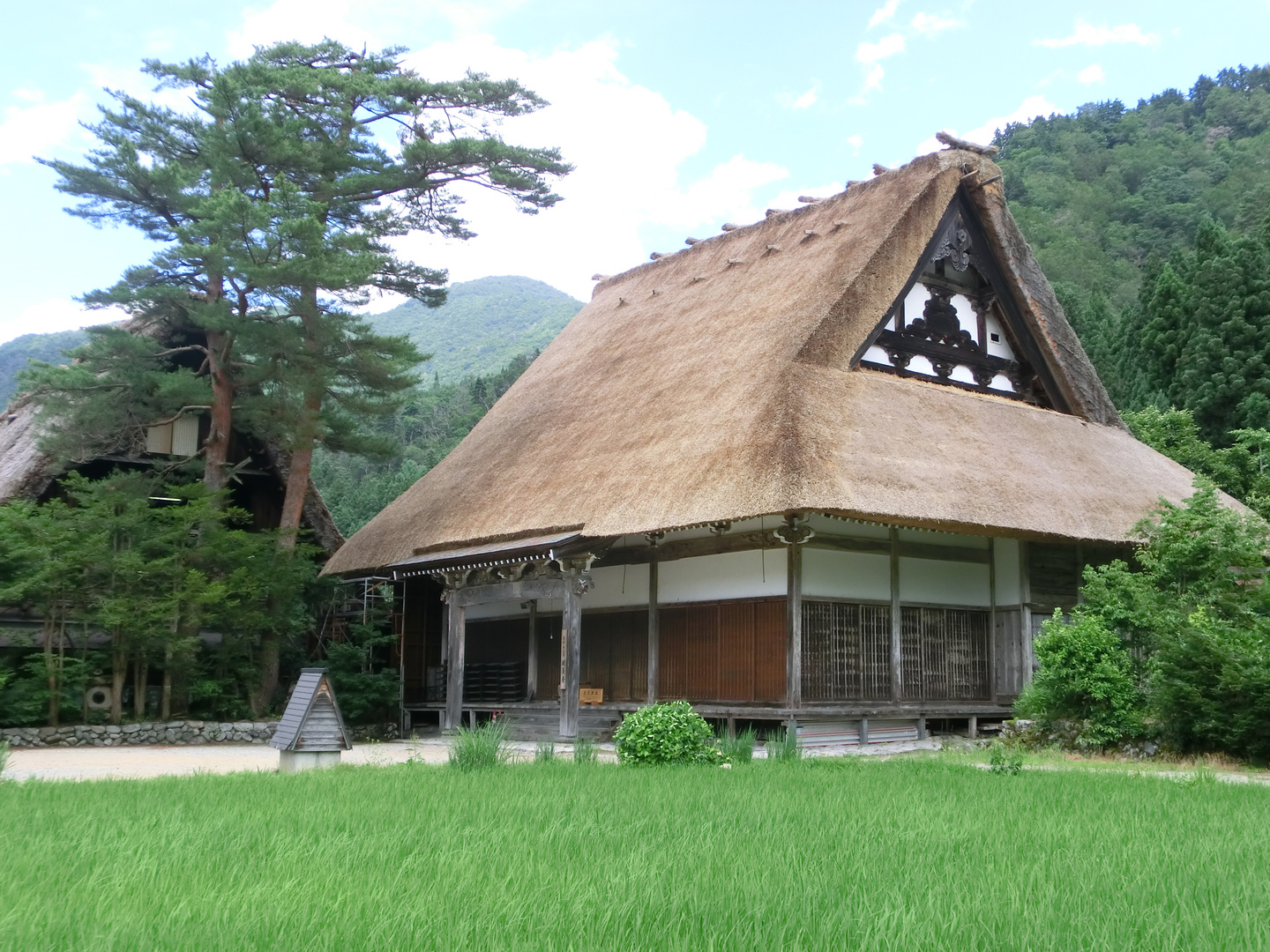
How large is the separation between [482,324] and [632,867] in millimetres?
93923

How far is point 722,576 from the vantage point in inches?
544

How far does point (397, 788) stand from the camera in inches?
284

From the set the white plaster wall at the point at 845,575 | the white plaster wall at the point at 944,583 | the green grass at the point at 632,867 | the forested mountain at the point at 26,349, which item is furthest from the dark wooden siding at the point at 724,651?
the forested mountain at the point at 26,349

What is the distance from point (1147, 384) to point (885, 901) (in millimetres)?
28979

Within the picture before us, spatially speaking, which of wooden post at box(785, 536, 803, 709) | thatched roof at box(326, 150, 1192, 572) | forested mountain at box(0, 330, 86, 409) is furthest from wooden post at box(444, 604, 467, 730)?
forested mountain at box(0, 330, 86, 409)

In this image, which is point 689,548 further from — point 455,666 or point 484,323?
point 484,323

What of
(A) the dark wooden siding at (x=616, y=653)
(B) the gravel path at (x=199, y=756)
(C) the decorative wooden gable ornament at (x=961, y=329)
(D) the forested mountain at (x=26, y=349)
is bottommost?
(B) the gravel path at (x=199, y=756)

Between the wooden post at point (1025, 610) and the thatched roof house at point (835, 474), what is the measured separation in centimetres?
3

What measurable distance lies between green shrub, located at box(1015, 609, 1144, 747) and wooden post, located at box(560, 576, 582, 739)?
528 cm

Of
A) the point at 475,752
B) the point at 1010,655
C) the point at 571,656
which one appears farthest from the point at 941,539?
the point at 475,752

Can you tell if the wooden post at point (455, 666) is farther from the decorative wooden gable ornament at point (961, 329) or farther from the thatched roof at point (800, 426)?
the decorative wooden gable ornament at point (961, 329)

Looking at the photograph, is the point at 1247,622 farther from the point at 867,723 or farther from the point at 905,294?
the point at 905,294

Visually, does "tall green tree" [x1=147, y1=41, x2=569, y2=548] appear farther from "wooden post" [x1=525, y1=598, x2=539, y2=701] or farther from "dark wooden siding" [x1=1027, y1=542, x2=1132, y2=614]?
"dark wooden siding" [x1=1027, y1=542, x2=1132, y2=614]

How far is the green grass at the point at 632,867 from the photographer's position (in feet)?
11.4
